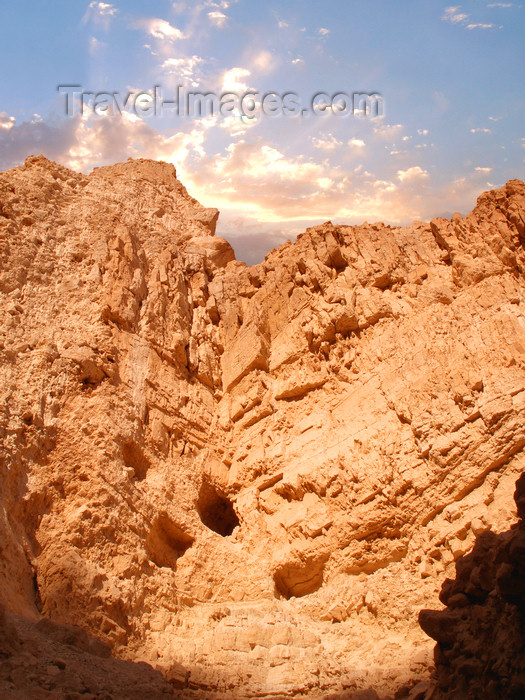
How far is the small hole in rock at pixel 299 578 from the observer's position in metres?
11.0

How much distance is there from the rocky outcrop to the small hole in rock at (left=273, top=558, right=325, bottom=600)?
5.07 metres

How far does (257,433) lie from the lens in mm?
13836

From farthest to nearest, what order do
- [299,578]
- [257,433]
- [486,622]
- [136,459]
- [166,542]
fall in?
[257,433] → [136,459] → [166,542] → [299,578] → [486,622]

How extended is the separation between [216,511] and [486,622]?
372 inches

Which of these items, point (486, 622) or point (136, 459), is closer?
point (486, 622)

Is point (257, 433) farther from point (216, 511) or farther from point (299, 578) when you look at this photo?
point (299, 578)

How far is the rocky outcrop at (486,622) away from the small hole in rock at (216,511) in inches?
307

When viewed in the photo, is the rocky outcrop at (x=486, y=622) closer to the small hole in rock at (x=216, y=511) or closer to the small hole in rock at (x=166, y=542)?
the small hole in rock at (x=166, y=542)

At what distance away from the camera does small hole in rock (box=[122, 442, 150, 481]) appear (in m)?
11.8

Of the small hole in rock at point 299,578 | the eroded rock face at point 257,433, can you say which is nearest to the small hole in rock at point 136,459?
the eroded rock face at point 257,433

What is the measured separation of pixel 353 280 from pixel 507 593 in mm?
10542

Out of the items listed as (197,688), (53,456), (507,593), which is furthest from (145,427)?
(507,593)

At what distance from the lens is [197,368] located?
1507cm

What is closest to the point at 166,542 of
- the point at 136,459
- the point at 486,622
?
the point at 136,459
